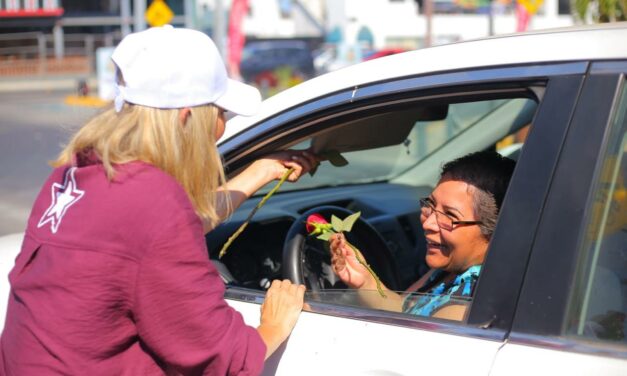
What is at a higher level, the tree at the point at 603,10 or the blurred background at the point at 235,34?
the tree at the point at 603,10

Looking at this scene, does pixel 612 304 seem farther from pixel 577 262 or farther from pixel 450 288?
pixel 450 288

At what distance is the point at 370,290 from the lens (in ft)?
7.54

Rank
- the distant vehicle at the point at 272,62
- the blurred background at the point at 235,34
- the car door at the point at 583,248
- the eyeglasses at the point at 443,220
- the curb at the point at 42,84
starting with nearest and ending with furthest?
the car door at the point at 583,248 → the eyeglasses at the point at 443,220 → the blurred background at the point at 235,34 → the distant vehicle at the point at 272,62 → the curb at the point at 42,84

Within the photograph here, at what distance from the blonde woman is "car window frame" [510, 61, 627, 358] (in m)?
0.58

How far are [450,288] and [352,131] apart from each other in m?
0.53

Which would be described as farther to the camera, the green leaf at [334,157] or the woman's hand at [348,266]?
the green leaf at [334,157]

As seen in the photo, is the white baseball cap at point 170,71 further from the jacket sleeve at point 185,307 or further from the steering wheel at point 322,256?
the steering wheel at point 322,256

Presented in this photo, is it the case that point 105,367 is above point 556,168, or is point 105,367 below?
below

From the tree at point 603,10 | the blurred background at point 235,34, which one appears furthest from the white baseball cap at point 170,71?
the blurred background at point 235,34

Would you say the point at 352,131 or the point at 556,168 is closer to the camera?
the point at 556,168

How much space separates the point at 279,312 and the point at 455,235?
26.1 inches

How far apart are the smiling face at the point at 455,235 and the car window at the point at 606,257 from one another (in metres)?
0.66

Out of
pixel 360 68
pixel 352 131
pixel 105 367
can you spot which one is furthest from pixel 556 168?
pixel 105 367

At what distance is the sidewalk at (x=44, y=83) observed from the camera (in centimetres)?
3266
